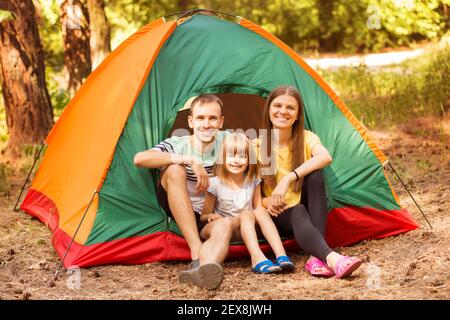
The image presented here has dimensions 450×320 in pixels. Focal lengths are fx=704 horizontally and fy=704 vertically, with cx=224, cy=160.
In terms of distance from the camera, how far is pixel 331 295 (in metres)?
3.29

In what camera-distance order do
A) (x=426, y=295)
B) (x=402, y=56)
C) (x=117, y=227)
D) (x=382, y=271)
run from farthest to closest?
1. (x=402, y=56)
2. (x=117, y=227)
3. (x=382, y=271)
4. (x=426, y=295)

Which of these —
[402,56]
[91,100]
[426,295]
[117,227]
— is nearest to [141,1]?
[402,56]

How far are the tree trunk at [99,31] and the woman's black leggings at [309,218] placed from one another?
5442 mm

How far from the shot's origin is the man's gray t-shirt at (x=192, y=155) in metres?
3.97

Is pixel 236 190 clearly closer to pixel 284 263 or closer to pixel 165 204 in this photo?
pixel 165 204

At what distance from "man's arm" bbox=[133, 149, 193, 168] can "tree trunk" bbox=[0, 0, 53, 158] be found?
304 cm

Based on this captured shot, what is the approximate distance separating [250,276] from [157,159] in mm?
808

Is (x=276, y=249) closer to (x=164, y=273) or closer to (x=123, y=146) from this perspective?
(x=164, y=273)

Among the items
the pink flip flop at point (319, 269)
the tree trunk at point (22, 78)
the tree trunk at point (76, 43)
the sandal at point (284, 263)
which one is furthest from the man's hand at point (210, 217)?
the tree trunk at point (76, 43)

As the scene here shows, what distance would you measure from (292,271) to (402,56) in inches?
388

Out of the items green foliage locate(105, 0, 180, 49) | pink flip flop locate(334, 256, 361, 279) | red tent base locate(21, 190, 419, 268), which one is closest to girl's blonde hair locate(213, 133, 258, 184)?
red tent base locate(21, 190, 419, 268)

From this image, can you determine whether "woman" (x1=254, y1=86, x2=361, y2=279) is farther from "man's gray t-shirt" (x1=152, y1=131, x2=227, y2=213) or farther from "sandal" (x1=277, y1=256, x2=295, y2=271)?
"man's gray t-shirt" (x1=152, y1=131, x2=227, y2=213)

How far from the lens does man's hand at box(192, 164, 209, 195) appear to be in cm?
381

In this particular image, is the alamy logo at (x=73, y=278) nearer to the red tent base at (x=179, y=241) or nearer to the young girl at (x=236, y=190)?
the red tent base at (x=179, y=241)
